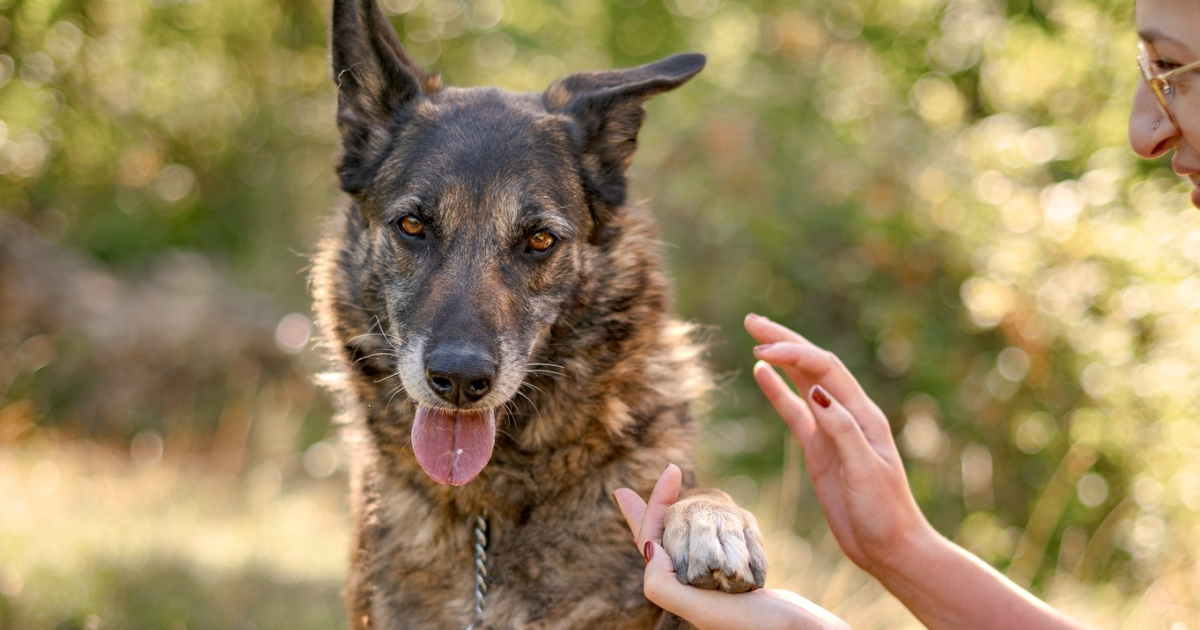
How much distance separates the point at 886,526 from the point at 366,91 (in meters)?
2.42

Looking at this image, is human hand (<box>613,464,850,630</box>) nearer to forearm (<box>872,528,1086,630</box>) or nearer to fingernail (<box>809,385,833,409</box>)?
fingernail (<box>809,385,833,409</box>)

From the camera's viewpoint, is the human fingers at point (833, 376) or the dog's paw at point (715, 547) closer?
the dog's paw at point (715, 547)

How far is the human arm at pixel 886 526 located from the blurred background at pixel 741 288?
1.98 m

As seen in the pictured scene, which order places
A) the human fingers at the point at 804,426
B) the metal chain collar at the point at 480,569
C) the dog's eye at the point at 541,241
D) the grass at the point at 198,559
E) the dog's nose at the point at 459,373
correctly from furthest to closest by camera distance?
the grass at the point at 198,559 < the human fingers at the point at 804,426 < the dog's eye at the point at 541,241 < the metal chain collar at the point at 480,569 < the dog's nose at the point at 459,373

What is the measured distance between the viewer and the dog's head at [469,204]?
9.98ft

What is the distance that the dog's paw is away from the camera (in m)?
2.51

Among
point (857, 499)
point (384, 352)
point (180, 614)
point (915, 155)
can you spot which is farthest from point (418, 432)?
point (915, 155)

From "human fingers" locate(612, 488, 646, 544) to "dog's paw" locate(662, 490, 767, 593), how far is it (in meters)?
0.19

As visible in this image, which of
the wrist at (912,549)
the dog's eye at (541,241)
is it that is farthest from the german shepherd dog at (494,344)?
the wrist at (912,549)

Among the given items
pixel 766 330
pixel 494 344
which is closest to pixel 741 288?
pixel 766 330

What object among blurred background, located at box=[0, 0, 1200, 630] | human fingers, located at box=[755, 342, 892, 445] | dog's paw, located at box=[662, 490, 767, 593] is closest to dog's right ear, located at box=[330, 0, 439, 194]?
human fingers, located at box=[755, 342, 892, 445]

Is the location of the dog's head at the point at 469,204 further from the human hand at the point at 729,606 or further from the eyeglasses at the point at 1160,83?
the eyeglasses at the point at 1160,83

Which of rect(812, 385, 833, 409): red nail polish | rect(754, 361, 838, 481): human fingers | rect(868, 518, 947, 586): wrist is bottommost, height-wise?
rect(868, 518, 947, 586): wrist

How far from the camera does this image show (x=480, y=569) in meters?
3.24
